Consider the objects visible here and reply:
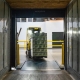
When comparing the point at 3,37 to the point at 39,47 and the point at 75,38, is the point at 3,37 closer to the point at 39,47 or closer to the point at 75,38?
the point at 75,38

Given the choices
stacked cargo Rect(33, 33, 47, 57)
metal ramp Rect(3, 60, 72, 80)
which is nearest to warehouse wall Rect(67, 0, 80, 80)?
metal ramp Rect(3, 60, 72, 80)

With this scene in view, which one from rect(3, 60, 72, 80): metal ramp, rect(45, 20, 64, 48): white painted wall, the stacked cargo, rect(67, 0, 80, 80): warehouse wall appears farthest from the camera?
rect(45, 20, 64, 48): white painted wall

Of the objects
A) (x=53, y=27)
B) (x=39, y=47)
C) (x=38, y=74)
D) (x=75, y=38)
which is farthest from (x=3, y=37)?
(x=53, y=27)

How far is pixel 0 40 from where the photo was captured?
4.96 meters

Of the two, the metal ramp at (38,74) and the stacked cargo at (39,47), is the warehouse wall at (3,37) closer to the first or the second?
the metal ramp at (38,74)

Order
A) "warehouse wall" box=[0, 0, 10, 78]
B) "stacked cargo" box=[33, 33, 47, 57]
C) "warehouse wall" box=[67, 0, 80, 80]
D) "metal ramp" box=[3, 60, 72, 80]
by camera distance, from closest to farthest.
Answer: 1. "warehouse wall" box=[67, 0, 80, 80]
2. "warehouse wall" box=[0, 0, 10, 78]
3. "metal ramp" box=[3, 60, 72, 80]
4. "stacked cargo" box=[33, 33, 47, 57]

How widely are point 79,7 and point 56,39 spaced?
16.0 meters

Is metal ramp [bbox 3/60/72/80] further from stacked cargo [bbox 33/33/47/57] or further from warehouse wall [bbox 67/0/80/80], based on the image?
stacked cargo [bbox 33/33/47/57]

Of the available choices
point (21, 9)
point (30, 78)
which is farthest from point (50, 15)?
point (30, 78)

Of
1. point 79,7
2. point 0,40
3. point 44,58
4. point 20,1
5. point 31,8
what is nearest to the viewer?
point 79,7

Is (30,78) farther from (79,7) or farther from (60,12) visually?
(60,12)

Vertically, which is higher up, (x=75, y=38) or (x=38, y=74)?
(x=75, y=38)

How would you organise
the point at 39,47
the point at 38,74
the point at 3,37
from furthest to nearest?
1. the point at 39,47
2. the point at 38,74
3. the point at 3,37

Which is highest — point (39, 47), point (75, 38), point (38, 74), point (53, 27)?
point (53, 27)
